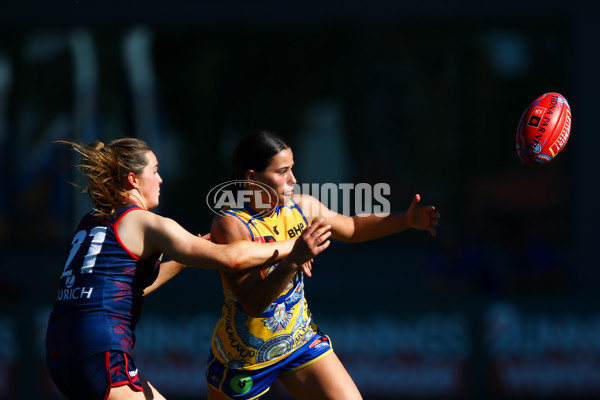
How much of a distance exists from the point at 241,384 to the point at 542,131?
217 cm

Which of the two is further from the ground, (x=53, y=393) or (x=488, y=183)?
(x=488, y=183)

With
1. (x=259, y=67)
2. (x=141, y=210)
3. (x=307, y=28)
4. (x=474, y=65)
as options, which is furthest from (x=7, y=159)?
(x=141, y=210)

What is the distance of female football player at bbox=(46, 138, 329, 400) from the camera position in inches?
147

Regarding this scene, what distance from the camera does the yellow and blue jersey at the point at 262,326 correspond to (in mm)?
4301

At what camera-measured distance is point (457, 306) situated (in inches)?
305

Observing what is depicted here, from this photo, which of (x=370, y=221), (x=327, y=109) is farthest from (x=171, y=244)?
(x=327, y=109)

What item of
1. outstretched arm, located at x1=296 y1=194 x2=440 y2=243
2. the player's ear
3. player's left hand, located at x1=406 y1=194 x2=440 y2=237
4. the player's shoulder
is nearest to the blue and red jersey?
the player's ear

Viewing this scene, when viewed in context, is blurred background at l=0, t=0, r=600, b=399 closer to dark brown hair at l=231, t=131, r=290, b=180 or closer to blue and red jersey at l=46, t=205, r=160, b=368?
dark brown hair at l=231, t=131, r=290, b=180

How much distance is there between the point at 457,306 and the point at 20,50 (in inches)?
263

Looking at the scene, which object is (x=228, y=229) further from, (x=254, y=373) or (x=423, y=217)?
(x=423, y=217)

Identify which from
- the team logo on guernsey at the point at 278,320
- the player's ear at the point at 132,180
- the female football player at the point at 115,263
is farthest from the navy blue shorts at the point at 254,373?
the player's ear at the point at 132,180

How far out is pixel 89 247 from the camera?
12.5ft

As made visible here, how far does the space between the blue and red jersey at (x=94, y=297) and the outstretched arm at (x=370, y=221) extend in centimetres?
116

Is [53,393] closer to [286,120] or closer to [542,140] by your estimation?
[286,120]
